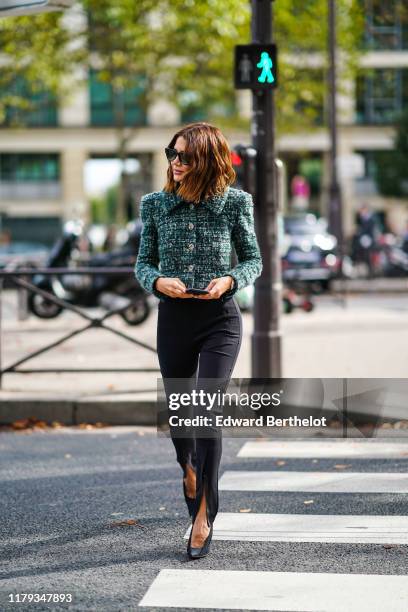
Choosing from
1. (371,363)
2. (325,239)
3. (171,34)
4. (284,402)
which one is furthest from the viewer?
(171,34)

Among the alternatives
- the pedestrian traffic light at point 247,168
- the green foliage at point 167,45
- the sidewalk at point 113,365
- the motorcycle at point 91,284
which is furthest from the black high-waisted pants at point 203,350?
the green foliage at point 167,45

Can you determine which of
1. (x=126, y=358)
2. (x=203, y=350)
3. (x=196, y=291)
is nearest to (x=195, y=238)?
(x=196, y=291)

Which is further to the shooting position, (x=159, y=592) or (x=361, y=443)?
(x=361, y=443)

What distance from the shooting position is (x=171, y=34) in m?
29.8

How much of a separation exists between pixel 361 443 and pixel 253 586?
11.0ft

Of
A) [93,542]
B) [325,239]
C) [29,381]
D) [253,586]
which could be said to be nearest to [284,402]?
[29,381]

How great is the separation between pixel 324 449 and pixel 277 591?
3134 millimetres

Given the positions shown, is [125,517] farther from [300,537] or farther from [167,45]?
[167,45]

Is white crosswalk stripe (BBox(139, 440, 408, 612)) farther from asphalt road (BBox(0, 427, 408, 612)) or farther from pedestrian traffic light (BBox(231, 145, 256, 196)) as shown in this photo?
pedestrian traffic light (BBox(231, 145, 256, 196))

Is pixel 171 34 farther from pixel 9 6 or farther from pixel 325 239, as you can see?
pixel 9 6

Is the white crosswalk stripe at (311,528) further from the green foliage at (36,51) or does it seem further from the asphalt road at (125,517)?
the green foliage at (36,51)

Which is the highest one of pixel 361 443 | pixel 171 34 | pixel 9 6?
pixel 171 34

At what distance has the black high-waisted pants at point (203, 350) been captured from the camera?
4.57m

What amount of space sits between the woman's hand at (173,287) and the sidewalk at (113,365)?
204 centimetres
